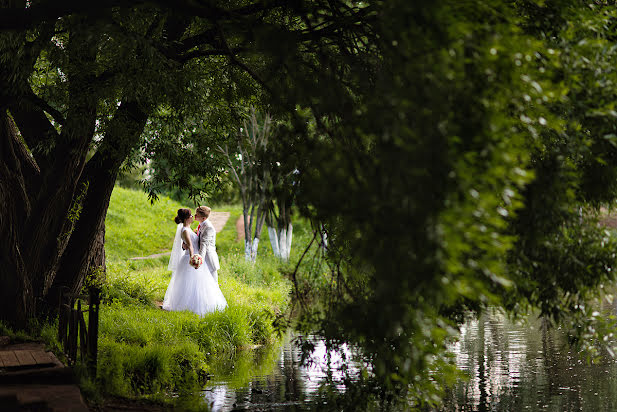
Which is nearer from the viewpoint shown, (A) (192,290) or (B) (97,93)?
(B) (97,93)

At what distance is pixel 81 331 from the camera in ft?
25.8

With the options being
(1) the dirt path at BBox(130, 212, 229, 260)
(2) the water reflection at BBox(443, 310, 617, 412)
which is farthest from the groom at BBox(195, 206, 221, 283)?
(1) the dirt path at BBox(130, 212, 229, 260)

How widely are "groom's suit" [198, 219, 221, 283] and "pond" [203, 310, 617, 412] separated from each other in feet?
7.02

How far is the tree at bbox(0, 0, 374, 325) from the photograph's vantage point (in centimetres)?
679

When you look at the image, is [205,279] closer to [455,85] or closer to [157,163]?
[157,163]

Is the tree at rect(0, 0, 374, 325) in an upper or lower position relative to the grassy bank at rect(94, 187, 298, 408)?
upper

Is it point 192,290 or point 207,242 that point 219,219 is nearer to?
point 207,242

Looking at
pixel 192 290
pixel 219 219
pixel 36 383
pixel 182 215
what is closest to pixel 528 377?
pixel 192 290

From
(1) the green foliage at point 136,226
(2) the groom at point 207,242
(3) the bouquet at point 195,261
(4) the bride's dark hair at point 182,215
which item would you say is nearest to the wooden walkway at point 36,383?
(3) the bouquet at point 195,261

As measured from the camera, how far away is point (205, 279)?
13445mm

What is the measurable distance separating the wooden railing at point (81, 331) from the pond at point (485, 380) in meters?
1.53

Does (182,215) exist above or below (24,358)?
above

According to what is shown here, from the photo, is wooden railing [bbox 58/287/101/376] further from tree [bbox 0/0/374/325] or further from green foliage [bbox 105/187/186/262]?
green foliage [bbox 105/187/186/262]

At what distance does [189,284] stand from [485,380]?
5.99 meters
